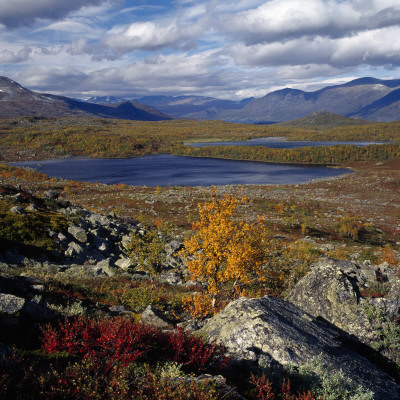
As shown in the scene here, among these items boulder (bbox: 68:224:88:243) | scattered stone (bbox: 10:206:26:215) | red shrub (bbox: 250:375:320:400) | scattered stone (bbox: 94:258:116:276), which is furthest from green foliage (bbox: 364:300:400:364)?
scattered stone (bbox: 10:206:26:215)

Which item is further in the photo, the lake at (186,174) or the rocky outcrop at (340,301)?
the lake at (186,174)

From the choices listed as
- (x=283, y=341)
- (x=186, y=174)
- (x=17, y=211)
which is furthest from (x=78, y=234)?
(x=186, y=174)

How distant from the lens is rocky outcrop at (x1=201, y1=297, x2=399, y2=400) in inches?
353

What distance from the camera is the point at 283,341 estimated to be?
9359mm

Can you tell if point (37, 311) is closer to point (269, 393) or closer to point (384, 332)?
point (269, 393)

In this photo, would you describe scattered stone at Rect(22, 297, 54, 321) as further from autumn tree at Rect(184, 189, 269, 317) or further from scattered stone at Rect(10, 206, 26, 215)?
scattered stone at Rect(10, 206, 26, 215)

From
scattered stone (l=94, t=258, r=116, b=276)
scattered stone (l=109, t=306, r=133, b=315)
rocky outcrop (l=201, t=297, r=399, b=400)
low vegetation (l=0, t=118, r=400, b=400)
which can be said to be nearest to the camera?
low vegetation (l=0, t=118, r=400, b=400)

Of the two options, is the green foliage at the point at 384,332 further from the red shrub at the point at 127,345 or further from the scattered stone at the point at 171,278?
the scattered stone at the point at 171,278

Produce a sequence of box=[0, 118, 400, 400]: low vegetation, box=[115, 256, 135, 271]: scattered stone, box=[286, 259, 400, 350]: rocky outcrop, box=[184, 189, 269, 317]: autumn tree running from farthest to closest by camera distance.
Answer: box=[115, 256, 135, 271]: scattered stone
box=[184, 189, 269, 317]: autumn tree
box=[286, 259, 400, 350]: rocky outcrop
box=[0, 118, 400, 400]: low vegetation

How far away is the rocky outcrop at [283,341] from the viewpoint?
8.98 m

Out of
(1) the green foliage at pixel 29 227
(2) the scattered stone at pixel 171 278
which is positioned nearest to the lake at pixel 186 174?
(1) the green foliage at pixel 29 227

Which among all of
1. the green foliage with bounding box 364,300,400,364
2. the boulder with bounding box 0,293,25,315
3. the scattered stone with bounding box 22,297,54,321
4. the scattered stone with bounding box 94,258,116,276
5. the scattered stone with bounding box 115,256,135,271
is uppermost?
the boulder with bounding box 0,293,25,315

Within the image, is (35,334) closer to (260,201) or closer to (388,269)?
(388,269)

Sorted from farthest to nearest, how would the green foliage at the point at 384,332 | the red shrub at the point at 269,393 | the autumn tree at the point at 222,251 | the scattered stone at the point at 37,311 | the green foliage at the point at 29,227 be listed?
the green foliage at the point at 29,227
the autumn tree at the point at 222,251
the green foliage at the point at 384,332
the scattered stone at the point at 37,311
the red shrub at the point at 269,393
